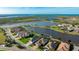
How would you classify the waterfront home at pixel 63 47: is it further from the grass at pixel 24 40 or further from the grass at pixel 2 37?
the grass at pixel 2 37

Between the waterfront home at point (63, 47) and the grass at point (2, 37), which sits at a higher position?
the grass at point (2, 37)

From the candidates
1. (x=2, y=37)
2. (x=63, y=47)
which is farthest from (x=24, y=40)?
(x=63, y=47)

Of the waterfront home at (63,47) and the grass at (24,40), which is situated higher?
the grass at (24,40)

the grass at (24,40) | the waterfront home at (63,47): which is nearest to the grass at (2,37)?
the grass at (24,40)

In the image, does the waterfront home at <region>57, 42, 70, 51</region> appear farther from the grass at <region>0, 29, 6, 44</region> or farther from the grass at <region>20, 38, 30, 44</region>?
the grass at <region>0, 29, 6, 44</region>

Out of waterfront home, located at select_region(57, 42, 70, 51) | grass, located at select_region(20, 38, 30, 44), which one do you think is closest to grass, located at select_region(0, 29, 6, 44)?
grass, located at select_region(20, 38, 30, 44)

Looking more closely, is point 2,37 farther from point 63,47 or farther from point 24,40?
point 63,47

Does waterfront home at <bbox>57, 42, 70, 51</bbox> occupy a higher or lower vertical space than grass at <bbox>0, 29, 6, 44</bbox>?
lower
